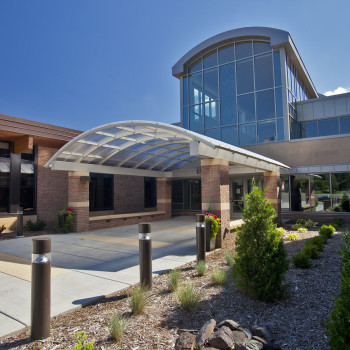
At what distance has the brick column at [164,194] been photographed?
18500 millimetres

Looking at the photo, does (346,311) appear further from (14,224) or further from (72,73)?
(72,73)

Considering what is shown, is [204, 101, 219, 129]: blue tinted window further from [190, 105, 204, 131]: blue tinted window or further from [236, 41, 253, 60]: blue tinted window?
[236, 41, 253, 60]: blue tinted window

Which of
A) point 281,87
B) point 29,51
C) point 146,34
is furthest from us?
point 29,51

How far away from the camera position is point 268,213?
4.91 meters

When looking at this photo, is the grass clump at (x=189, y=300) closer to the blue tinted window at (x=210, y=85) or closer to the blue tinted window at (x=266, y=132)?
the blue tinted window at (x=266, y=132)

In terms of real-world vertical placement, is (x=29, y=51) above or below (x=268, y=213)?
above

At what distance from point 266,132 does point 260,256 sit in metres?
15.7

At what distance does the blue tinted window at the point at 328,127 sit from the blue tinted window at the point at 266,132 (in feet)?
10.8

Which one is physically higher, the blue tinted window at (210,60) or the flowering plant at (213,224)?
the blue tinted window at (210,60)

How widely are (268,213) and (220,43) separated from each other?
19.7 meters

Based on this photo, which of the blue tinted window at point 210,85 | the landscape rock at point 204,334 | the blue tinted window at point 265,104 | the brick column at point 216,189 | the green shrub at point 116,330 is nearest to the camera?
the landscape rock at point 204,334

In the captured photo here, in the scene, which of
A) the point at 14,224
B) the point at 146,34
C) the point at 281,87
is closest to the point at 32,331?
the point at 14,224

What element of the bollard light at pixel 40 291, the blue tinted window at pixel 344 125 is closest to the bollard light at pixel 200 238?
the bollard light at pixel 40 291

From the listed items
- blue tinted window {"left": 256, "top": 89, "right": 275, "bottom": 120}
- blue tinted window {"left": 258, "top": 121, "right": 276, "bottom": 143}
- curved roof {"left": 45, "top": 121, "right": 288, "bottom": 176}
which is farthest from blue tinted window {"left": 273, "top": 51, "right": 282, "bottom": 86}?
curved roof {"left": 45, "top": 121, "right": 288, "bottom": 176}
